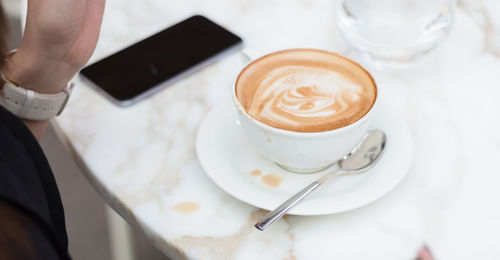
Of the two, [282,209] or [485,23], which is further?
[485,23]

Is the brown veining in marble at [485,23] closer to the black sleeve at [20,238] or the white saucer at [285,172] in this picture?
the white saucer at [285,172]

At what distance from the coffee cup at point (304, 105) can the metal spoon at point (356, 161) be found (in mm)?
20

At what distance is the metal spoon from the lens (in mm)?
540

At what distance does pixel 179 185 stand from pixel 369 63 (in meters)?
0.34

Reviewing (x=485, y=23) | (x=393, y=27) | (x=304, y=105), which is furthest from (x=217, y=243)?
(x=485, y=23)

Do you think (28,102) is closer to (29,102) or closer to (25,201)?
(29,102)

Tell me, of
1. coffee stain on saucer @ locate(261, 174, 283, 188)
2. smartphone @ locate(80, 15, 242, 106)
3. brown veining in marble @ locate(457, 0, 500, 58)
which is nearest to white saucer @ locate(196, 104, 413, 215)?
coffee stain on saucer @ locate(261, 174, 283, 188)

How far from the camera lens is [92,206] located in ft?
4.69

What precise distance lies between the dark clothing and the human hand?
144 mm

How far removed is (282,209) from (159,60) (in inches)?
13.1

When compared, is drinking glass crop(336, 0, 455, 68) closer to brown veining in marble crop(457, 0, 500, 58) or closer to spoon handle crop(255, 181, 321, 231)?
brown veining in marble crop(457, 0, 500, 58)

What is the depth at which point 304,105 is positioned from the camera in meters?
0.60

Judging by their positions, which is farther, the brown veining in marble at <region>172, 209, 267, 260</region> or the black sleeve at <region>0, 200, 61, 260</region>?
the brown veining in marble at <region>172, 209, 267, 260</region>

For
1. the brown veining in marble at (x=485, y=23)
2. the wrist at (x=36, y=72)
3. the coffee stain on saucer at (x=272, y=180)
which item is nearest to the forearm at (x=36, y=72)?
the wrist at (x=36, y=72)
